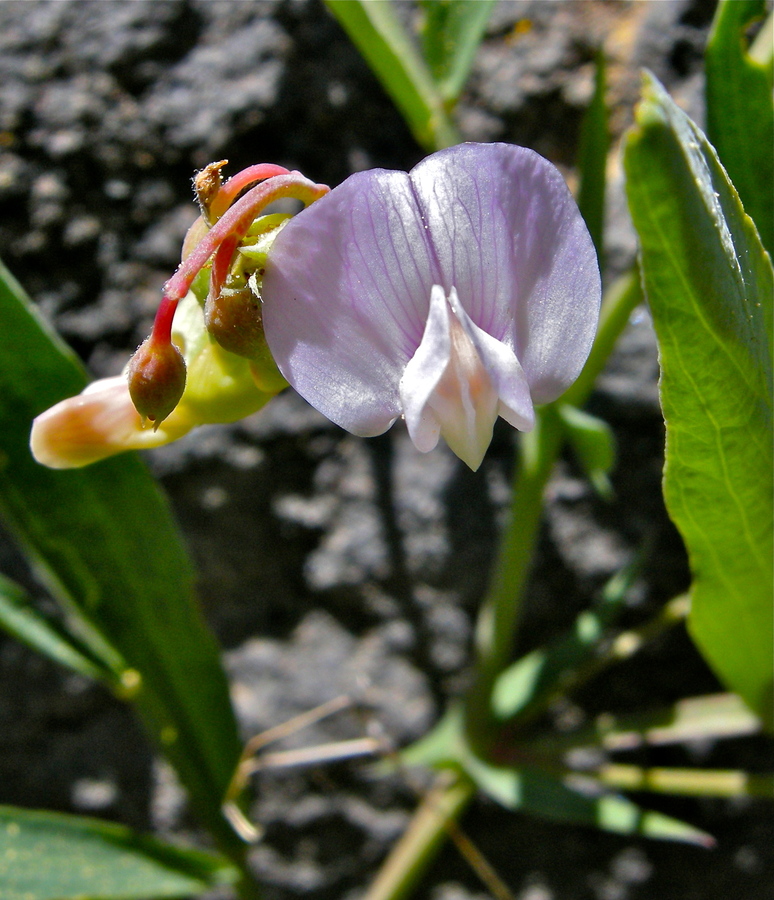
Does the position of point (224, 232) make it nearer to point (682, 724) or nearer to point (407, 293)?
point (407, 293)

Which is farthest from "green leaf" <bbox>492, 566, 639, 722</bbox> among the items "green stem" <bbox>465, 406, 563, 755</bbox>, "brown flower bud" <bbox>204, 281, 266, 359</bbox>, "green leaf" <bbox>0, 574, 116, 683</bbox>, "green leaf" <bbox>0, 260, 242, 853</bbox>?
"brown flower bud" <bbox>204, 281, 266, 359</bbox>

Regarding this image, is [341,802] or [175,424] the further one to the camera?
[341,802]

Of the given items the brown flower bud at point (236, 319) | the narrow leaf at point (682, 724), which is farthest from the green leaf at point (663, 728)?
the brown flower bud at point (236, 319)

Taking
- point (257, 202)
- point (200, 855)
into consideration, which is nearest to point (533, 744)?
point (200, 855)

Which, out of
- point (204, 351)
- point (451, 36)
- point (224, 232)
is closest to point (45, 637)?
point (204, 351)

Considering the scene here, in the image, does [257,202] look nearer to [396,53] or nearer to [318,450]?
[396,53]

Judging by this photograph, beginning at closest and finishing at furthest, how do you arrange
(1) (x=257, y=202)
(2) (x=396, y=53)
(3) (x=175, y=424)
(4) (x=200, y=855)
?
(1) (x=257, y=202) → (3) (x=175, y=424) → (2) (x=396, y=53) → (4) (x=200, y=855)

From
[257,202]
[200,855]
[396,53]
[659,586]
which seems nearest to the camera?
[257,202]
